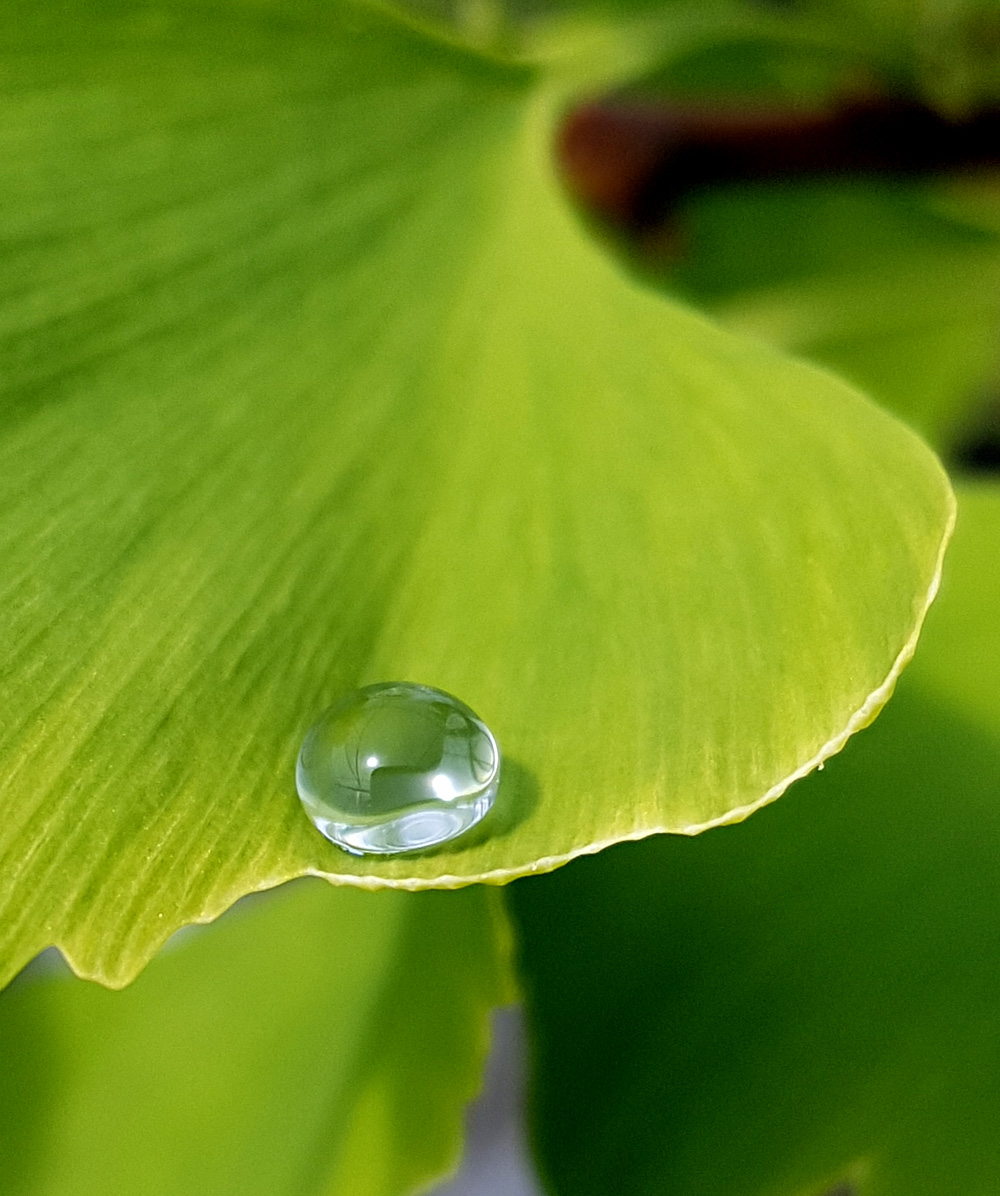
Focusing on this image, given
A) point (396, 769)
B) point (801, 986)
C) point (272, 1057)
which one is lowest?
point (272, 1057)

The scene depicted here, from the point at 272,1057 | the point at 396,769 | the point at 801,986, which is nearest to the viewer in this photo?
the point at 396,769

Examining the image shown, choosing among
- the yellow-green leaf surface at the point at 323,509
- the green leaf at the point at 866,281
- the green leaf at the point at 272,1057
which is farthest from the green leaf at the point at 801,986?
the green leaf at the point at 866,281

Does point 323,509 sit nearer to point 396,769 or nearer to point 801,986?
point 396,769

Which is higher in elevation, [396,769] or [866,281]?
[396,769]

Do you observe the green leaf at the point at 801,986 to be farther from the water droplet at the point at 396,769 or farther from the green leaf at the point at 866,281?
the green leaf at the point at 866,281

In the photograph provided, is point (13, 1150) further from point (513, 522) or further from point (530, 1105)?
point (513, 522)

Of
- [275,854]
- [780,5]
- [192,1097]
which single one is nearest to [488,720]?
[275,854]

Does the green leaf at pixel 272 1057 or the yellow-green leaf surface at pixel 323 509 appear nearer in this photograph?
the yellow-green leaf surface at pixel 323 509

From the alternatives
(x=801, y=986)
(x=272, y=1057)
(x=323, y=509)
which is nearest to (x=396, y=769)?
(x=323, y=509)
